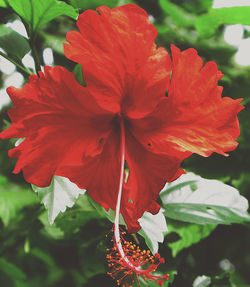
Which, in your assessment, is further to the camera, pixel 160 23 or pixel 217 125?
pixel 160 23

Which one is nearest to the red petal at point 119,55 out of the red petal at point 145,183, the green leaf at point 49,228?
the red petal at point 145,183

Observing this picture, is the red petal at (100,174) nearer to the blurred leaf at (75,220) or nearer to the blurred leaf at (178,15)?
the blurred leaf at (75,220)

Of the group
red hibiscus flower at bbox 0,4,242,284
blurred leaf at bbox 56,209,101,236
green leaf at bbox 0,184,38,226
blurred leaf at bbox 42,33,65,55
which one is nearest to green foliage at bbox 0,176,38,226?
green leaf at bbox 0,184,38,226

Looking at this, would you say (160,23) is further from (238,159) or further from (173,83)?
(173,83)

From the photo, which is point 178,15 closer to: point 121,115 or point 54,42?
point 54,42

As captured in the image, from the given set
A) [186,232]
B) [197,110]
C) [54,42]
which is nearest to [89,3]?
[197,110]

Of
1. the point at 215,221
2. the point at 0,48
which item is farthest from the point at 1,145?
the point at 215,221
